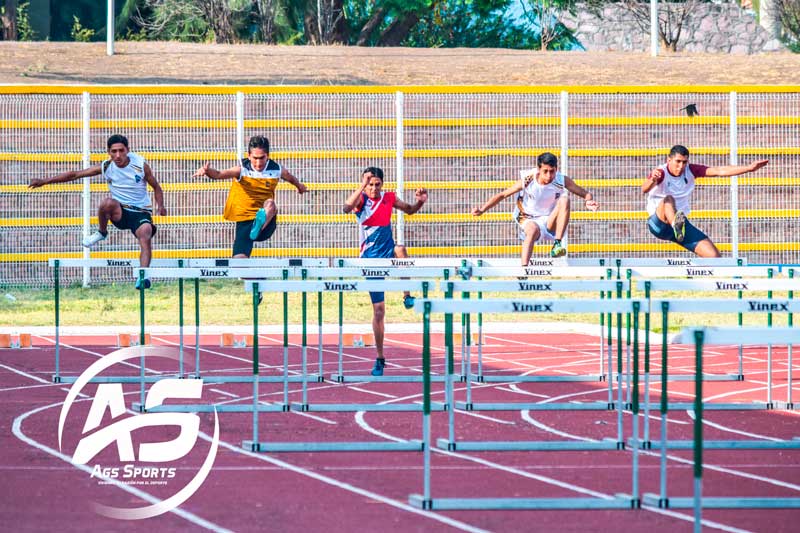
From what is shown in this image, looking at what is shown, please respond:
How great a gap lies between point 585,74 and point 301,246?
8054mm

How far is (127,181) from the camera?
13.3 meters

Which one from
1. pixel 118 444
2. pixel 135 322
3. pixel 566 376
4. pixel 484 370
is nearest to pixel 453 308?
pixel 118 444

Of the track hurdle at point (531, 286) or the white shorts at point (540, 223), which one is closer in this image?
the track hurdle at point (531, 286)

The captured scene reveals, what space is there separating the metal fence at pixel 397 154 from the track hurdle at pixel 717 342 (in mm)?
9965

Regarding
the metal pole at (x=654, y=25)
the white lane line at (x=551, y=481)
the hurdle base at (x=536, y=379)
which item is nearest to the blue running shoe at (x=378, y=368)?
the hurdle base at (x=536, y=379)

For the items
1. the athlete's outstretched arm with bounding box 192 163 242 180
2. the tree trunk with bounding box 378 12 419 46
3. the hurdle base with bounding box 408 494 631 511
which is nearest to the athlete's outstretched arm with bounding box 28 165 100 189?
the athlete's outstretched arm with bounding box 192 163 242 180

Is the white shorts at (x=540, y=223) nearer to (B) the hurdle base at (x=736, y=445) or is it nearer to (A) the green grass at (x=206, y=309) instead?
(A) the green grass at (x=206, y=309)

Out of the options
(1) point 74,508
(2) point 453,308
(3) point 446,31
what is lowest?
(1) point 74,508

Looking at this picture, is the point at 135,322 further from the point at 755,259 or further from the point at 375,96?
the point at 755,259

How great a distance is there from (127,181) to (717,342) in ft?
28.2

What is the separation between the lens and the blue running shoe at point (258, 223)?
13805 mm

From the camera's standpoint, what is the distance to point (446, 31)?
116 ft

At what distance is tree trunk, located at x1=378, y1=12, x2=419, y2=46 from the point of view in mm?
34344

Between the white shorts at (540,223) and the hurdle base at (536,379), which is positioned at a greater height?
the white shorts at (540,223)
